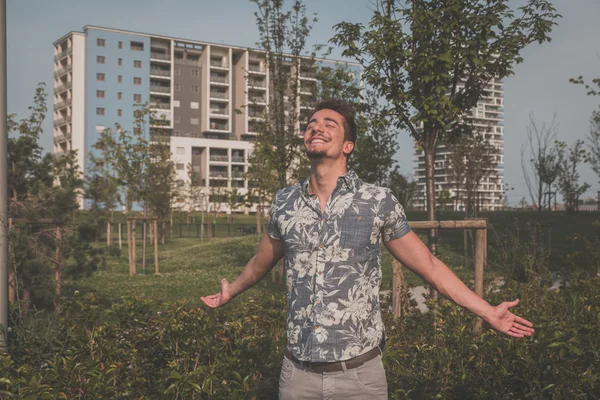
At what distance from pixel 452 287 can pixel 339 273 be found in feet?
1.70

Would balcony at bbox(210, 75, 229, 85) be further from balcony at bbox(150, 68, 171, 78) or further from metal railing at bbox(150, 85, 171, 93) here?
metal railing at bbox(150, 85, 171, 93)

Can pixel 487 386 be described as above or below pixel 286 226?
below

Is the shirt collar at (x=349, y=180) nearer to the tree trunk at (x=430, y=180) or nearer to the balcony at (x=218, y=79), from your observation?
the tree trunk at (x=430, y=180)

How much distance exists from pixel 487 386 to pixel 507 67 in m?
4.66

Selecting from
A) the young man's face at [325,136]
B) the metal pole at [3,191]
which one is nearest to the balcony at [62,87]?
the metal pole at [3,191]

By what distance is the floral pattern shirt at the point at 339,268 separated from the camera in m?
2.52

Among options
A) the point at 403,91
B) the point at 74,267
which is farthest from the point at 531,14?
the point at 74,267

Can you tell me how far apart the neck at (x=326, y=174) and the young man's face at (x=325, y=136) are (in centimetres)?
4

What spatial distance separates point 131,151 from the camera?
19891 mm

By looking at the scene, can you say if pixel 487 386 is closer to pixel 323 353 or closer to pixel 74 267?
pixel 323 353

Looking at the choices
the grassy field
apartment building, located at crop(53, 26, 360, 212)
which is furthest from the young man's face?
apartment building, located at crop(53, 26, 360, 212)

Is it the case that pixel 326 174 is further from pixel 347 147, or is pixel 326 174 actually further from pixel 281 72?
pixel 281 72

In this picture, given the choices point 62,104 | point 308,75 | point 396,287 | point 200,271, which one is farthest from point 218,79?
point 396,287

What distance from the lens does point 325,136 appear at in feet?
8.83
